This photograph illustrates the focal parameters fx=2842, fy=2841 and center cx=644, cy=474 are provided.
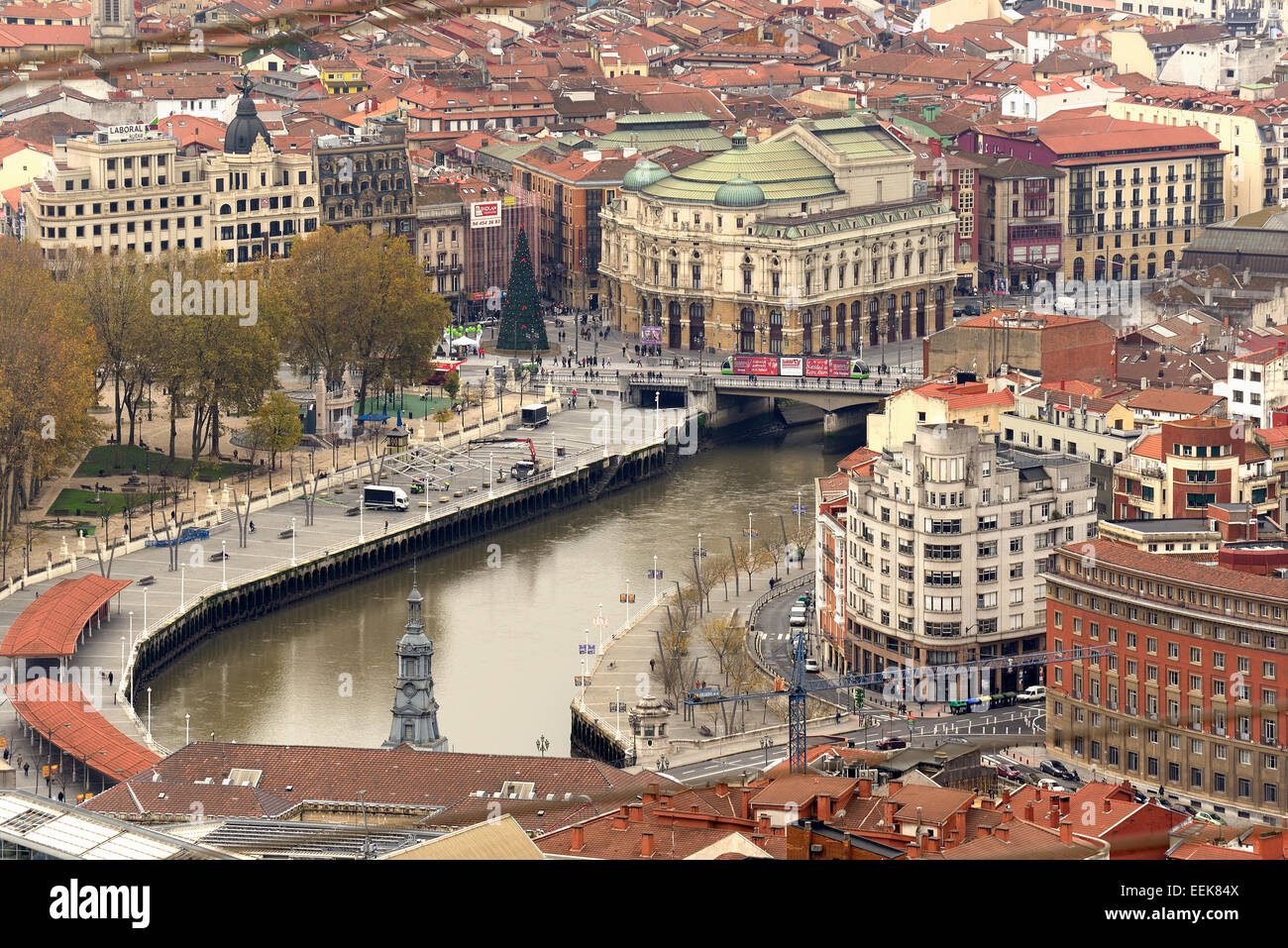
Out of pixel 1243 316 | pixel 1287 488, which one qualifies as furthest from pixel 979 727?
pixel 1243 316

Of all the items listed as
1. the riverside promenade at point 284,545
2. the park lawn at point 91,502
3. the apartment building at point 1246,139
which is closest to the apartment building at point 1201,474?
the riverside promenade at point 284,545

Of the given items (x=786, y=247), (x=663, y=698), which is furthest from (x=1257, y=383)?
(x=786, y=247)

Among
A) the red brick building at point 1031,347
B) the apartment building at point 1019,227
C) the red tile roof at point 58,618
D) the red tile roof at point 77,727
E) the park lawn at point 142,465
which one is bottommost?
the red tile roof at point 77,727

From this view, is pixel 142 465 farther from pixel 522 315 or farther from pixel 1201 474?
pixel 1201 474

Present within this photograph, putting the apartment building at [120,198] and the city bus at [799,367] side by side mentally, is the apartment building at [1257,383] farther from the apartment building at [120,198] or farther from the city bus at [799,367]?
the apartment building at [120,198]

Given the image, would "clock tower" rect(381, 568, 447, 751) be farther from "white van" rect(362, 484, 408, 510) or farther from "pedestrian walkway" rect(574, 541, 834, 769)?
"white van" rect(362, 484, 408, 510)

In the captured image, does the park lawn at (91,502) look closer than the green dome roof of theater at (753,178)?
Yes
